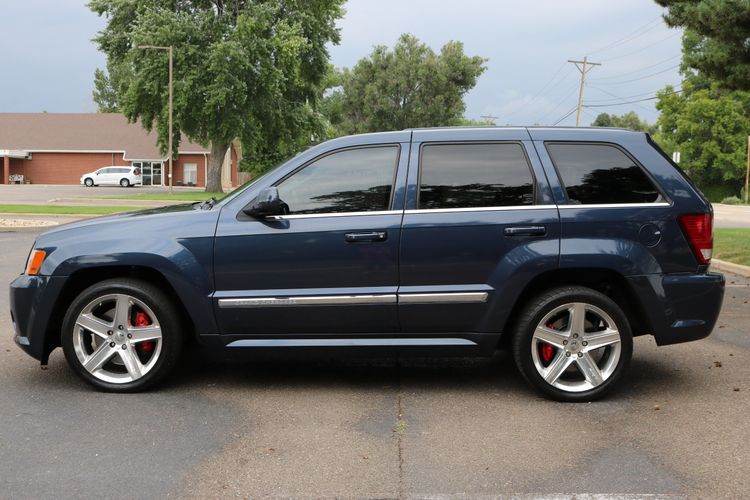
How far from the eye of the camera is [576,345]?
5.27 meters

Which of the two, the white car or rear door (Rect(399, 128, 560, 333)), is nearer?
rear door (Rect(399, 128, 560, 333))

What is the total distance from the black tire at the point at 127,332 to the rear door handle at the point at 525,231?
2.33 metres

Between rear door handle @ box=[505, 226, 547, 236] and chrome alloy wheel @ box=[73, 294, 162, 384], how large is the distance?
2.45 metres

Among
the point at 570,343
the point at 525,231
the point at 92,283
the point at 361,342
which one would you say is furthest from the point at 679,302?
the point at 92,283

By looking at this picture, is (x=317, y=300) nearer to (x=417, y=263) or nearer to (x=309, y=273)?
(x=309, y=273)

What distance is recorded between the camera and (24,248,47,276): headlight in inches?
214

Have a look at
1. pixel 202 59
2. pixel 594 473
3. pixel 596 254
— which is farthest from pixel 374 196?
pixel 202 59

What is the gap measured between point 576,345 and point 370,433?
1573 millimetres

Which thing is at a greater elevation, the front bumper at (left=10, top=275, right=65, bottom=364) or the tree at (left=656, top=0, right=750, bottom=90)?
the tree at (left=656, top=0, right=750, bottom=90)

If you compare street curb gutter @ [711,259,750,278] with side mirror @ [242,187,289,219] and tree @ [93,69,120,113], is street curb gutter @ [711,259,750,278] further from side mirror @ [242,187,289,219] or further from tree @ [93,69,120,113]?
tree @ [93,69,120,113]

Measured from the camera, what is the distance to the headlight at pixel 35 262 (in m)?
5.43

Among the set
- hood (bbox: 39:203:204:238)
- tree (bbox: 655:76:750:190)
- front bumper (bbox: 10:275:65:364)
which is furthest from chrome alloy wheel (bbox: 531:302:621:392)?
tree (bbox: 655:76:750:190)

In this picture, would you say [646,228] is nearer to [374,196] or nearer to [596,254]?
[596,254]

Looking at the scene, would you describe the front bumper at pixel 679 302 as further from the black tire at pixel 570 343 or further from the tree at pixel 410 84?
the tree at pixel 410 84
